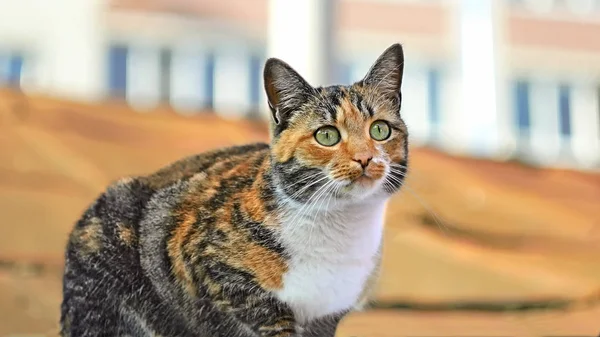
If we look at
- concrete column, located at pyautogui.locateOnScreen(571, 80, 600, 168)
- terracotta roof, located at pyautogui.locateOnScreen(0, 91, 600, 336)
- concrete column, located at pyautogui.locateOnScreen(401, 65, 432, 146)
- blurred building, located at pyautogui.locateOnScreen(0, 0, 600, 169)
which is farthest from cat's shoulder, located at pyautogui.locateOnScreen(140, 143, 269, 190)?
concrete column, located at pyautogui.locateOnScreen(571, 80, 600, 168)

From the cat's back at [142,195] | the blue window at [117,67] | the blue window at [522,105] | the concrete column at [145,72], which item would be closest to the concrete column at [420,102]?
the blue window at [522,105]

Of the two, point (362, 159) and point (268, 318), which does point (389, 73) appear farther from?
point (268, 318)

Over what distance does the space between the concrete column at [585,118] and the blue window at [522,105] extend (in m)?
0.55

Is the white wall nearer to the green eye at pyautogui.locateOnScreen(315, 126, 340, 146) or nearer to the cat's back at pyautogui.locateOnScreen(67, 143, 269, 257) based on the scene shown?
the cat's back at pyautogui.locateOnScreen(67, 143, 269, 257)

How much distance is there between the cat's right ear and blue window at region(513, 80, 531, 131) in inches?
267

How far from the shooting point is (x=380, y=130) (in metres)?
1.26

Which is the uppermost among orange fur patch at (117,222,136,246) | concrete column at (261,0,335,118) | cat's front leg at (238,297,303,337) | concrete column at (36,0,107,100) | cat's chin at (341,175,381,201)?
concrete column at (36,0,107,100)

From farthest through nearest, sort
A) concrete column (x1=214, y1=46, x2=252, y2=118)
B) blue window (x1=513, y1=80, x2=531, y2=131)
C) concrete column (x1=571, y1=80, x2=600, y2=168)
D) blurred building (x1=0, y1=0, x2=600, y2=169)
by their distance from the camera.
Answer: concrete column (x1=571, y1=80, x2=600, y2=168) < blue window (x1=513, y1=80, x2=531, y2=131) < concrete column (x1=214, y1=46, x2=252, y2=118) < blurred building (x1=0, y1=0, x2=600, y2=169)

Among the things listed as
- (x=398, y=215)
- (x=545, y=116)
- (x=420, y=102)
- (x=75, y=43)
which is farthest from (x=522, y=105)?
(x=398, y=215)

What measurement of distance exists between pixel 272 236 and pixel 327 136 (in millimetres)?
198

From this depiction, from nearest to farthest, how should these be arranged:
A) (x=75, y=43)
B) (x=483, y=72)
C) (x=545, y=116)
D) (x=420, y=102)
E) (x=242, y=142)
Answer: (x=242, y=142), (x=75, y=43), (x=483, y=72), (x=420, y=102), (x=545, y=116)

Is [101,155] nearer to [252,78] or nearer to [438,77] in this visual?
[252,78]

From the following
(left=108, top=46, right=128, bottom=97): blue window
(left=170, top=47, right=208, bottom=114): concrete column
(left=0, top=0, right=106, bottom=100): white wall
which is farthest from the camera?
(left=170, top=47, right=208, bottom=114): concrete column

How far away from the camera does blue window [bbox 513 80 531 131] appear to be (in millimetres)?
7680
